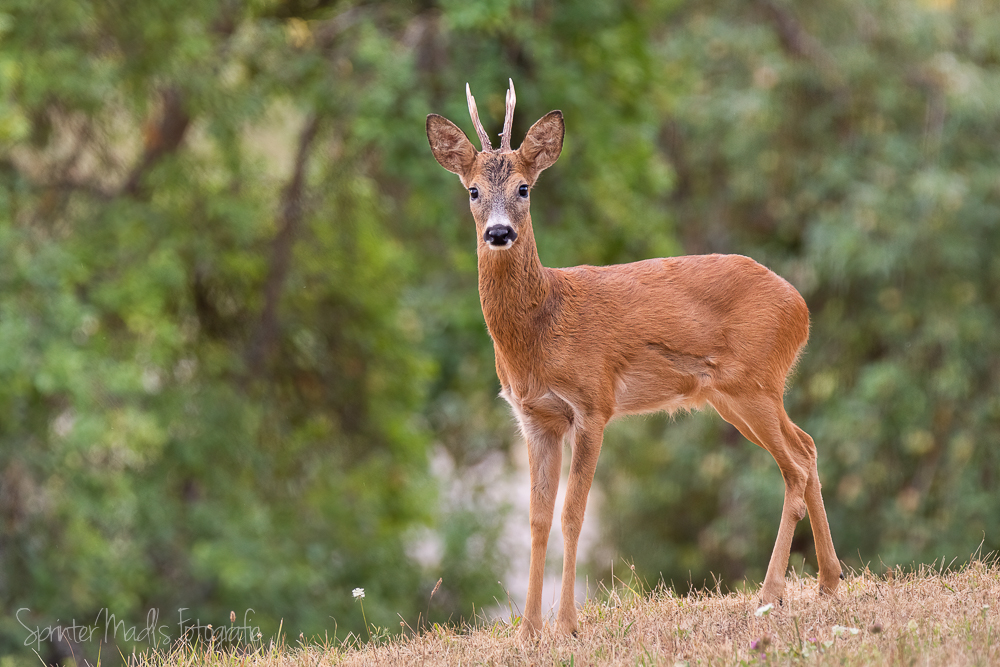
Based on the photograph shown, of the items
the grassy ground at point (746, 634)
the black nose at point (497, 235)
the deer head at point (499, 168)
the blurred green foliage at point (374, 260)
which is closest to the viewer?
the grassy ground at point (746, 634)

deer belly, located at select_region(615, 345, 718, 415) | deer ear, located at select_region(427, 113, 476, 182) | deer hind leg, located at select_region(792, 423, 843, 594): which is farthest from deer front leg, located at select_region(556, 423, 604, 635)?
deer ear, located at select_region(427, 113, 476, 182)

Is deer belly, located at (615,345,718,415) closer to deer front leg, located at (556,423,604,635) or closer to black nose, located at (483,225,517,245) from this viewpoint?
deer front leg, located at (556,423,604,635)

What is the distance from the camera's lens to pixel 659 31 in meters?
15.7

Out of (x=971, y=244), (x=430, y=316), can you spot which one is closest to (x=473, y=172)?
(x=971, y=244)

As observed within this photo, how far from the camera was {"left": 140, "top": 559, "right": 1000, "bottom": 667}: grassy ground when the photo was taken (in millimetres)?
4559

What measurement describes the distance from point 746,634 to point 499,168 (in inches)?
88.4

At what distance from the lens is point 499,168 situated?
17.7 ft

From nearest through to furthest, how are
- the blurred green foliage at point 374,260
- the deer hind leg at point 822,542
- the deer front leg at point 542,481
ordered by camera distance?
the deer front leg at point 542,481, the deer hind leg at point 822,542, the blurred green foliage at point 374,260

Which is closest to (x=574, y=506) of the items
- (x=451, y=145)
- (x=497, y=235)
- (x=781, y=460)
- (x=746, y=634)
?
(x=746, y=634)

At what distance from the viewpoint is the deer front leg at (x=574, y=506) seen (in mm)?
5434

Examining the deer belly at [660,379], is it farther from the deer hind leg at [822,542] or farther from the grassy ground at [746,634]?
the grassy ground at [746,634]

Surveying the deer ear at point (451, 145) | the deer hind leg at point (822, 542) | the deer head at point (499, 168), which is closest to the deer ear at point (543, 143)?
the deer head at point (499, 168)

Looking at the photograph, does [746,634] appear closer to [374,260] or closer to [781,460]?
[781,460]

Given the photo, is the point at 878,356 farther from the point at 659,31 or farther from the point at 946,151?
the point at 659,31
